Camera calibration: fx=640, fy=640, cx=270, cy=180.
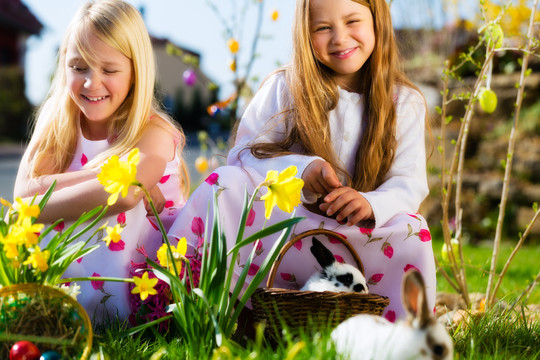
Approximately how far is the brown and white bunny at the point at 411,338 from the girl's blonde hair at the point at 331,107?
37.6 inches

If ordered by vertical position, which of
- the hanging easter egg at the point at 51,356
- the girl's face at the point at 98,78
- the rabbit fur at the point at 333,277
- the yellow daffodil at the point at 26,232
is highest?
the girl's face at the point at 98,78

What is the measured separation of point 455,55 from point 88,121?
529 cm

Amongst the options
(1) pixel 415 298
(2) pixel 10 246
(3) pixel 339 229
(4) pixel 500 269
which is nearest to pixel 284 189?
(1) pixel 415 298

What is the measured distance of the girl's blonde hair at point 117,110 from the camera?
2311 mm

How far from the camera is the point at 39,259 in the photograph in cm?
152

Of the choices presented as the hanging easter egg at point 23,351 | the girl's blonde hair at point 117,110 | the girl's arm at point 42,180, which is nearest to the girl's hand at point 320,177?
the girl's blonde hair at point 117,110

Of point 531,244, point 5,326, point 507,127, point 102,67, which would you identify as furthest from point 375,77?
point 507,127

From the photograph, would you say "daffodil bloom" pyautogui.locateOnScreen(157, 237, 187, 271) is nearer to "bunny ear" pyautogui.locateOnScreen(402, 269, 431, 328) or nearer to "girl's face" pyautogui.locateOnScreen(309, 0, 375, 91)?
"bunny ear" pyautogui.locateOnScreen(402, 269, 431, 328)

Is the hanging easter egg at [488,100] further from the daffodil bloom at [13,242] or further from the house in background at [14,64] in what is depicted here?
the house in background at [14,64]

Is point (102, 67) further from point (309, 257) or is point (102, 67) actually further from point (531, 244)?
point (531, 244)

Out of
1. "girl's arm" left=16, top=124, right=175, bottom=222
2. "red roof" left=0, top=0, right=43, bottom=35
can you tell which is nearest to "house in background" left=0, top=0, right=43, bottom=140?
"red roof" left=0, top=0, right=43, bottom=35

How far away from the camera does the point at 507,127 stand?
21.1 ft

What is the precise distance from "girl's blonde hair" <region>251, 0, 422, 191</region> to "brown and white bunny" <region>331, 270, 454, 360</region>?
956mm

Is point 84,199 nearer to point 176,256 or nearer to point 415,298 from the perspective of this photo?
point 176,256
